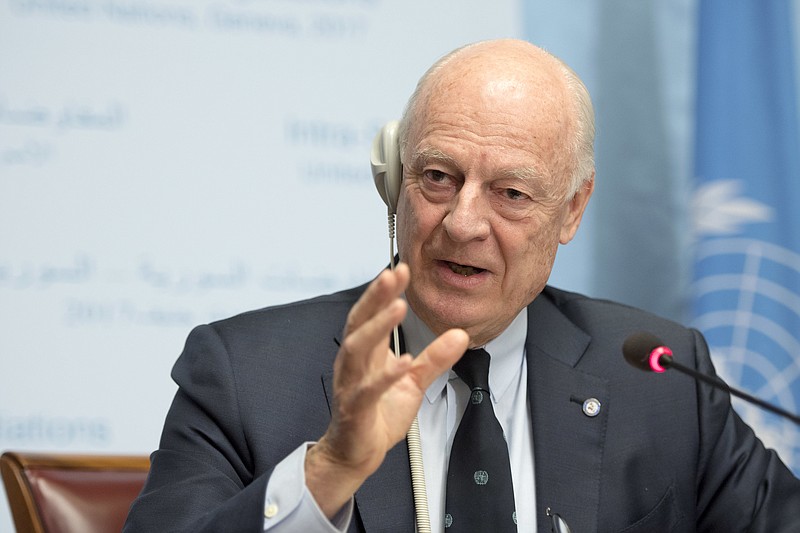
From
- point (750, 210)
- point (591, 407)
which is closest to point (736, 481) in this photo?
point (591, 407)

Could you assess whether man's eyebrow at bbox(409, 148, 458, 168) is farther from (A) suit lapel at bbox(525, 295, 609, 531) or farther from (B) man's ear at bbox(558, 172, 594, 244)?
(A) suit lapel at bbox(525, 295, 609, 531)

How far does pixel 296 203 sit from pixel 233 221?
8.2 inches

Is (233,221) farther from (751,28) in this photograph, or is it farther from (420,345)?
(751,28)

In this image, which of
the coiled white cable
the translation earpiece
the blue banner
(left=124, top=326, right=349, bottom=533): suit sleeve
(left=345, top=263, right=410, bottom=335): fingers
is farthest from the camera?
the blue banner

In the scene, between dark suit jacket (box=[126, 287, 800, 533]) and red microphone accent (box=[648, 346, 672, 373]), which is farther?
dark suit jacket (box=[126, 287, 800, 533])

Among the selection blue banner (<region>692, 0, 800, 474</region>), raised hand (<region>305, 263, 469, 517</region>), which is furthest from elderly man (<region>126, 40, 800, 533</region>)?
blue banner (<region>692, 0, 800, 474</region>)

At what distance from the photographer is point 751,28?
363 cm

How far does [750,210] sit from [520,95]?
6.17 feet

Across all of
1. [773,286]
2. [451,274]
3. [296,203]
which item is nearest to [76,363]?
[296,203]

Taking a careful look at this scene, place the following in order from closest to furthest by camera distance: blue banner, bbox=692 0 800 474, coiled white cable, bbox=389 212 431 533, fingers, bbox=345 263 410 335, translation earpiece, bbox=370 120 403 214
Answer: fingers, bbox=345 263 410 335 → coiled white cable, bbox=389 212 431 533 → translation earpiece, bbox=370 120 403 214 → blue banner, bbox=692 0 800 474

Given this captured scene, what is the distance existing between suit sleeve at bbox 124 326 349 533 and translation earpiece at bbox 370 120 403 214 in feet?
1.45

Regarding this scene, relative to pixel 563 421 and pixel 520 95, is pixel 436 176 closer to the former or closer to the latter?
pixel 520 95

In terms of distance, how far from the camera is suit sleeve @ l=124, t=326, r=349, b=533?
1.55 meters

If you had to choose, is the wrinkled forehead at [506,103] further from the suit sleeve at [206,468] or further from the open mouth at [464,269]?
the suit sleeve at [206,468]
